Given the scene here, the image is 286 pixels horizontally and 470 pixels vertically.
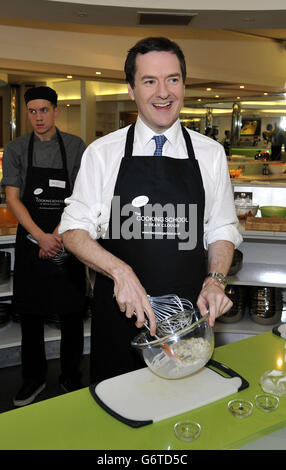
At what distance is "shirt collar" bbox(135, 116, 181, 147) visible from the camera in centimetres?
188

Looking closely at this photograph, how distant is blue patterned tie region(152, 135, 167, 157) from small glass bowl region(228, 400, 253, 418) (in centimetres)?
95

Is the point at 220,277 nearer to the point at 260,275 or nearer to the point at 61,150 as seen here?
the point at 61,150

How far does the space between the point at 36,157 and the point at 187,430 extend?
2157 millimetres

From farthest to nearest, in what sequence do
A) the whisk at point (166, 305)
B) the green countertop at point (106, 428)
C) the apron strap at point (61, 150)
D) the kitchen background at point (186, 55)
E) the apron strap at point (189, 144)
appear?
the kitchen background at point (186, 55), the apron strap at point (61, 150), the apron strap at point (189, 144), the whisk at point (166, 305), the green countertop at point (106, 428)

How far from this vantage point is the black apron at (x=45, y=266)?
9.83 ft

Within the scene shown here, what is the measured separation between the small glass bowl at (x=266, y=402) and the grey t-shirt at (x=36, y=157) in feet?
6.57

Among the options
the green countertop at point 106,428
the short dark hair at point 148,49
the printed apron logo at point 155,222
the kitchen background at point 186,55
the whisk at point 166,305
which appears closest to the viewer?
the green countertop at point 106,428

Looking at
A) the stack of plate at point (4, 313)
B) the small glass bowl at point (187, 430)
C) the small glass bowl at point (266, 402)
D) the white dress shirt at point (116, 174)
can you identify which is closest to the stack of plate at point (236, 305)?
the stack of plate at point (4, 313)

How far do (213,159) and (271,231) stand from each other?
5.05 feet

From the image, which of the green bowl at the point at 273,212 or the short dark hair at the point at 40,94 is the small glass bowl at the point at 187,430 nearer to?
the short dark hair at the point at 40,94

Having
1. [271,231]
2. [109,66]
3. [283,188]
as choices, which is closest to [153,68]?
[271,231]

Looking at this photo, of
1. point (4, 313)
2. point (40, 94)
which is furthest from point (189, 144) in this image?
point (4, 313)

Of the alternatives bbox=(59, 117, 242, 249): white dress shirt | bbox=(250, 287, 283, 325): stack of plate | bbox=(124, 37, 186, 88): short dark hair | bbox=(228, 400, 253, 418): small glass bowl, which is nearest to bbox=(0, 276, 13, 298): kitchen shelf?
bbox=(59, 117, 242, 249): white dress shirt

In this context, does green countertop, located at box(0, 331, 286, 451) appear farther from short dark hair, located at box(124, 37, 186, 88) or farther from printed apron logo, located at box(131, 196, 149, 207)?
short dark hair, located at box(124, 37, 186, 88)
